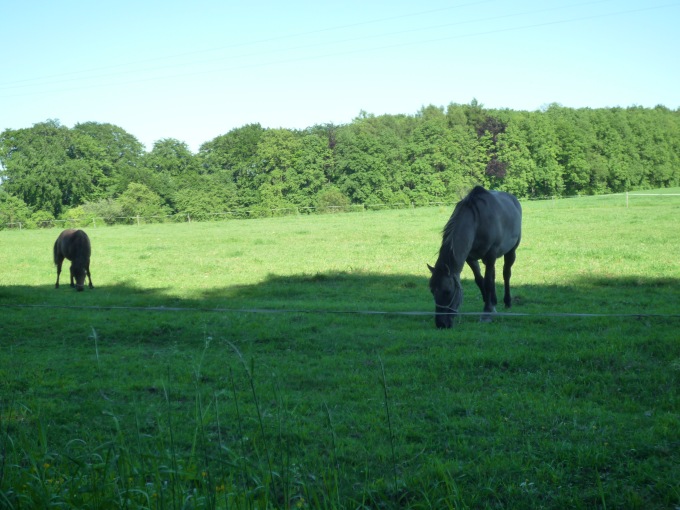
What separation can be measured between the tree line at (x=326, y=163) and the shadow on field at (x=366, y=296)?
176 ft

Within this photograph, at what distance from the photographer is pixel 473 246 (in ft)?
35.5

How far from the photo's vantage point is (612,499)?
4051 mm

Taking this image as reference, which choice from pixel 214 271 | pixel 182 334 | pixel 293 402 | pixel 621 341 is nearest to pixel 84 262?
pixel 214 271

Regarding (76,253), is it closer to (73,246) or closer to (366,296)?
(73,246)

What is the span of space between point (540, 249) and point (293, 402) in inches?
638

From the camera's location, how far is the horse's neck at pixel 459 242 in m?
Answer: 9.98

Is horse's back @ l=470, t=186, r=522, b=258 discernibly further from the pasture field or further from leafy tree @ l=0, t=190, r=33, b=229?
leafy tree @ l=0, t=190, r=33, b=229

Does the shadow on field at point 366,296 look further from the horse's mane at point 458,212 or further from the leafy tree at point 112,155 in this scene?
the leafy tree at point 112,155

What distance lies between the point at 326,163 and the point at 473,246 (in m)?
64.3

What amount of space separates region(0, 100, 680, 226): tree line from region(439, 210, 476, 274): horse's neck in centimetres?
5989

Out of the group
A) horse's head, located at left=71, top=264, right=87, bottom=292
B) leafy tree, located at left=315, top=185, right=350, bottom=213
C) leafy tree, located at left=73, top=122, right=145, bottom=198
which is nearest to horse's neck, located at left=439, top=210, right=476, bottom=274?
horse's head, located at left=71, top=264, right=87, bottom=292

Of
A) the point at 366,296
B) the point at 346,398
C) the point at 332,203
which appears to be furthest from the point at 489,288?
the point at 332,203

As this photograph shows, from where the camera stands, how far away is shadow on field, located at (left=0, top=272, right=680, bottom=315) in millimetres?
11672

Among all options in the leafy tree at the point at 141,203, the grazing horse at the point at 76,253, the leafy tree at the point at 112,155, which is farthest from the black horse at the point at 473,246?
the leafy tree at the point at 112,155
